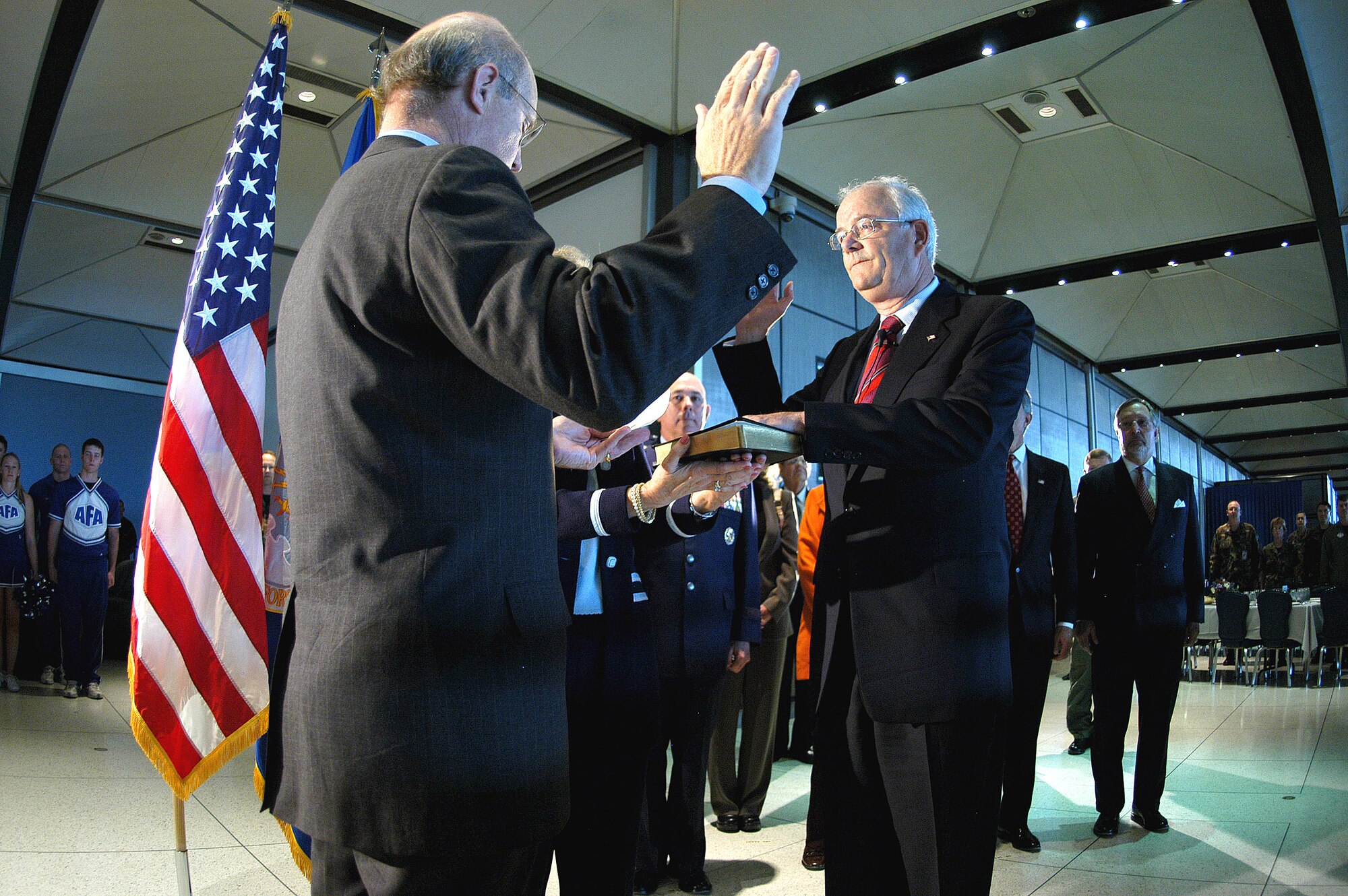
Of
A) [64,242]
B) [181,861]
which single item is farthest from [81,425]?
[181,861]

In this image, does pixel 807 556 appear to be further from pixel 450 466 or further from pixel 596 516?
pixel 450 466

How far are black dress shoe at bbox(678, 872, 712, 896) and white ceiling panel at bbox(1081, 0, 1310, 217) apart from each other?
594 cm

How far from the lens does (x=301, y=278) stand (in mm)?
1072

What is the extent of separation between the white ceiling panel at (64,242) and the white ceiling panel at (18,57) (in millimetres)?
1482

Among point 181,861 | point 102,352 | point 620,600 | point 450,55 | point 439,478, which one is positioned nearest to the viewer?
point 439,478

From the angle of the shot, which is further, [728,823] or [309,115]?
[309,115]

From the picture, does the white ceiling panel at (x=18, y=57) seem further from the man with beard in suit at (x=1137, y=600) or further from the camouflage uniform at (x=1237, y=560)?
the camouflage uniform at (x=1237, y=560)

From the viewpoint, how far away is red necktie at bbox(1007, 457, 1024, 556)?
3.80 metres

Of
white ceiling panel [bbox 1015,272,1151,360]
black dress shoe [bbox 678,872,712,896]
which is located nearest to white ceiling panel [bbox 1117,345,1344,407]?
white ceiling panel [bbox 1015,272,1151,360]

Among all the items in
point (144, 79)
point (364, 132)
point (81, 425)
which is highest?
point (144, 79)

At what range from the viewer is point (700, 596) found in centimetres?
331

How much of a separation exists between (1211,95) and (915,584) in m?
6.75

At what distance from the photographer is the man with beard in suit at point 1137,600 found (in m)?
3.88

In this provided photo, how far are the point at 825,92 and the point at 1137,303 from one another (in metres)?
7.39
